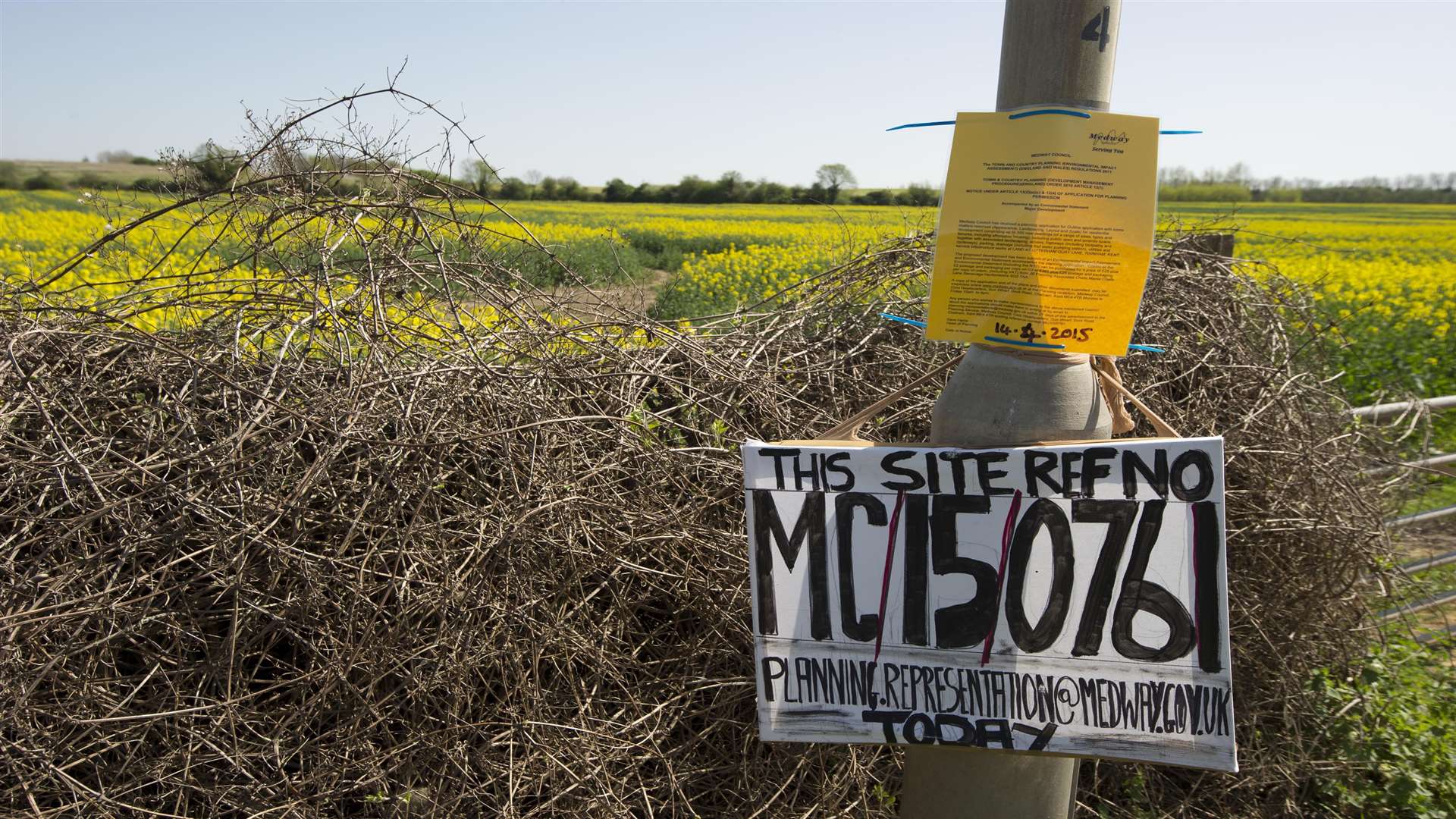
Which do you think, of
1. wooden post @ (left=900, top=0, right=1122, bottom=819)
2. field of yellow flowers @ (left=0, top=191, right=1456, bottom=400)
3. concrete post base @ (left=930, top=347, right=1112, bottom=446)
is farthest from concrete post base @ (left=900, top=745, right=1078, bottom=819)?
field of yellow flowers @ (left=0, top=191, right=1456, bottom=400)

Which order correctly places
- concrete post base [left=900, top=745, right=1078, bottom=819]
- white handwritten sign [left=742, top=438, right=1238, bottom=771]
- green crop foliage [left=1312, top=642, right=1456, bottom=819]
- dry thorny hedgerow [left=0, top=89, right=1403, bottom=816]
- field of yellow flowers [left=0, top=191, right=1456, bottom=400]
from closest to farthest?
white handwritten sign [left=742, top=438, right=1238, bottom=771] < concrete post base [left=900, top=745, right=1078, bottom=819] < dry thorny hedgerow [left=0, top=89, right=1403, bottom=816] < green crop foliage [left=1312, top=642, right=1456, bottom=819] < field of yellow flowers [left=0, top=191, right=1456, bottom=400]

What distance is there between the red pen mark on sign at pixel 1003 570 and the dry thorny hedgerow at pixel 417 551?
845mm

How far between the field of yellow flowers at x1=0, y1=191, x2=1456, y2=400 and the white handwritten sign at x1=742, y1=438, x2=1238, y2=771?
1547mm

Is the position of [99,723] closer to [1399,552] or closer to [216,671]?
[216,671]

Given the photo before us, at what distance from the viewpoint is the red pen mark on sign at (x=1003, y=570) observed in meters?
1.88

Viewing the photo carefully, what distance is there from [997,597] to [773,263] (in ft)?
30.5

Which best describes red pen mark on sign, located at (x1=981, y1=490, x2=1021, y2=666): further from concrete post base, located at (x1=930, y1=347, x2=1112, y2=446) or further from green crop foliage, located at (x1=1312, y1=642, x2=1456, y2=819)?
Answer: green crop foliage, located at (x1=1312, y1=642, x2=1456, y2=819)

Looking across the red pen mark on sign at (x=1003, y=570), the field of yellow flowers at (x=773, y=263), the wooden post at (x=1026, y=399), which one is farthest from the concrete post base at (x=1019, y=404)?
the field of yellow flowers at (x=773, y=263)

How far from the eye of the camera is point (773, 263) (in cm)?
1098

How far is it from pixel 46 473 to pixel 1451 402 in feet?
17.6

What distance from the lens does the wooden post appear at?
188 cm

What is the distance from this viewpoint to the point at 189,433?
97.4 inches

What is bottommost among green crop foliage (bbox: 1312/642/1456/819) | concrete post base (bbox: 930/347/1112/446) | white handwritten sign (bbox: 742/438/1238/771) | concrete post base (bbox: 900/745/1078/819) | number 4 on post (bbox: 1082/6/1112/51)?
green crop foliage (bbox: 1312/642/1456/819)

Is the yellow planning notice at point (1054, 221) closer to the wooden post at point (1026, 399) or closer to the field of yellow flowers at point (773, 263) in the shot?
the wooden post at point (1026, 399)
